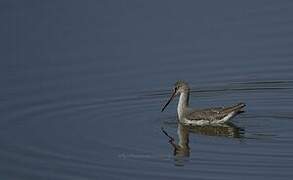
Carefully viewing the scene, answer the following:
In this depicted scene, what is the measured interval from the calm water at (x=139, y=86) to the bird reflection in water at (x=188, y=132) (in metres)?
0.04

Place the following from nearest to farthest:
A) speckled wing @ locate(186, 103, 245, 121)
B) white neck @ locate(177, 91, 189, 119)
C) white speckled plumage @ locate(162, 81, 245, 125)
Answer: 1. speckled wing @ locate(186, 103, 245, 121)
2. white speckled plumage @ locate(162, 81, 245, 125)
3. white neck @ locate(177, 91, 189, 119)

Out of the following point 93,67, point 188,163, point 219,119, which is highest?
point 93,67

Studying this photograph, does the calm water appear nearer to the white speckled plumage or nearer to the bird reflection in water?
the bird reflection in water

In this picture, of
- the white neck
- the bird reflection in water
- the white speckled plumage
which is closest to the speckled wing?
the white speckled plumage

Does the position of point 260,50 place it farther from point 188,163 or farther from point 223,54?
point 188,163

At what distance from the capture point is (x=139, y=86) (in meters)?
23.4

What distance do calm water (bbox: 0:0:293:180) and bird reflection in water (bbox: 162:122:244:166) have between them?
1.5 inches

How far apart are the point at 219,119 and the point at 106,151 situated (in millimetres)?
2988

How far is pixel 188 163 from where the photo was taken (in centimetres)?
1859

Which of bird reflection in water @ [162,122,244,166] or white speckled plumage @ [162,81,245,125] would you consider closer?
bird reflection in water @ [162,122,244,166]

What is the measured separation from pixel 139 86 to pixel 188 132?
2.47m

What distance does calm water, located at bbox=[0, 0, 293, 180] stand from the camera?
61.3 feet

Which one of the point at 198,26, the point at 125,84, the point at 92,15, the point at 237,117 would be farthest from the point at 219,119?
the point at 92,15

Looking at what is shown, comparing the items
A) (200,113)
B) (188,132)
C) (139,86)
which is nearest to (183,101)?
(200,113)
